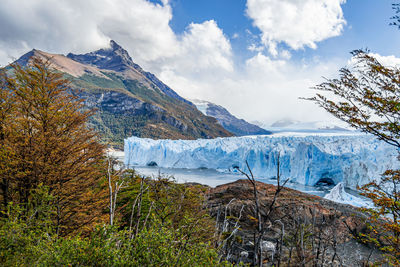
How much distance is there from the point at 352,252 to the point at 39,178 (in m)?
10.2

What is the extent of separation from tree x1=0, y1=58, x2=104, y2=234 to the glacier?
276 inches

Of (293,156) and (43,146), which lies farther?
(293,156)

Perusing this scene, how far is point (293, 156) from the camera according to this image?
23.4m

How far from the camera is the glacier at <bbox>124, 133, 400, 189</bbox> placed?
1845cm

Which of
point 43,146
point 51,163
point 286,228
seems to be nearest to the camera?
point 43,146

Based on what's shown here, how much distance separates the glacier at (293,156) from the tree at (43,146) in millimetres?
7007

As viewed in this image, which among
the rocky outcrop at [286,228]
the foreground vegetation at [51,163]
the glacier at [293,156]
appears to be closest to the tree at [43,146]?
the foreground vegetation at [51,163]

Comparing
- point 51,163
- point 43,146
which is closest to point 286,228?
point 51,163

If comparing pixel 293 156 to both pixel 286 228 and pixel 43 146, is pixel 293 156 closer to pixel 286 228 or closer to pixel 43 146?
pixel 286 228

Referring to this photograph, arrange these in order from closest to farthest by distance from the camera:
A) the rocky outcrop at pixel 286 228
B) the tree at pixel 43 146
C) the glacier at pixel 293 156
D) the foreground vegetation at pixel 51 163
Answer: the foreground vegetation at pixel 51 163 < the tree at pixel 43 146 < the rocky outcrop at pixel 286 228 < the glacier at pixel 293 156

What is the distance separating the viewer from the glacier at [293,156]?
60.5 feet

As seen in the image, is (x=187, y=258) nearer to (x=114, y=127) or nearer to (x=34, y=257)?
(x=34, y=257)

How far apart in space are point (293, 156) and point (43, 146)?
23.3 m

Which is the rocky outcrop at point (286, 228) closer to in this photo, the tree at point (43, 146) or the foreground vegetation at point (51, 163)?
the foreground vegetation at point (51, 163)
